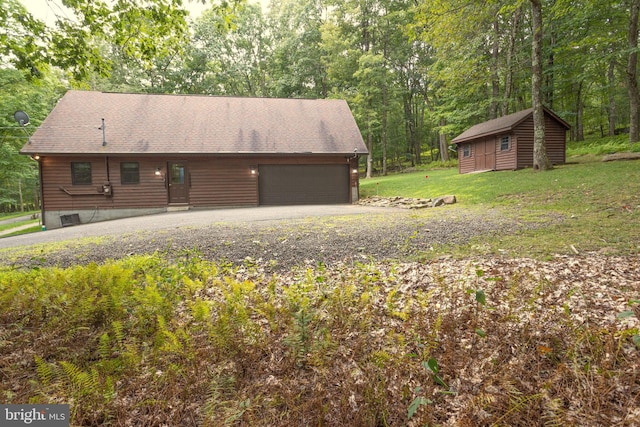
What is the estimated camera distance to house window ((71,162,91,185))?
14031 millimetres

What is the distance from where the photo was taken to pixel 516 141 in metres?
16.7

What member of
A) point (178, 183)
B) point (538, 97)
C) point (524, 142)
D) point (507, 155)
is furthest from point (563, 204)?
point (178, 183)

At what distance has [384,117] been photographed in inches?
1069

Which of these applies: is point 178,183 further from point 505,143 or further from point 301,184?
point 505,143

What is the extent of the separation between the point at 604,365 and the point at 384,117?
27401 millimetres

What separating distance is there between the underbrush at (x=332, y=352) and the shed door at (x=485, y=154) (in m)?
17.2

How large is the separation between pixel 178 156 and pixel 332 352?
49.1 ft

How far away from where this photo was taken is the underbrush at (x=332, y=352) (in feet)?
5.77

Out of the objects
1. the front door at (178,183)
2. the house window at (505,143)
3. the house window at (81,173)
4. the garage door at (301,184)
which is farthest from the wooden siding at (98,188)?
the house window at (505,143)

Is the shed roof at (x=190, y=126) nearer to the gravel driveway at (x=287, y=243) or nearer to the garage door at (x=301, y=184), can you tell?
the garage door at (x=301, y=184)

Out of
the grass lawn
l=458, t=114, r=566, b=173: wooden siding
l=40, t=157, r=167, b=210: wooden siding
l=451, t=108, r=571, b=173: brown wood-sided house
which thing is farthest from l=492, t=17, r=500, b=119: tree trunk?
l=40, t=157, r=167, b=210: wooden siding

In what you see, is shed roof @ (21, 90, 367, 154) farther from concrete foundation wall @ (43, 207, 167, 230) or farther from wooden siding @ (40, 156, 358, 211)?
concrete foundation wall @ (43, 207, 167, 230)

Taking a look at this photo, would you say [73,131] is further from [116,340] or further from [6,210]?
[6,210]

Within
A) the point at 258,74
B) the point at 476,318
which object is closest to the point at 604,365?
the point at 476,318
